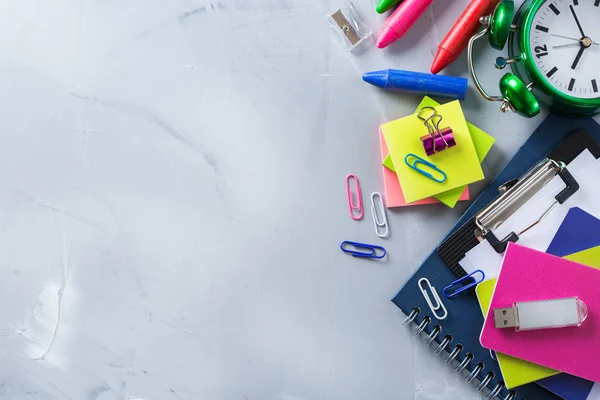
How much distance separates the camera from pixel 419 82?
1.12 m

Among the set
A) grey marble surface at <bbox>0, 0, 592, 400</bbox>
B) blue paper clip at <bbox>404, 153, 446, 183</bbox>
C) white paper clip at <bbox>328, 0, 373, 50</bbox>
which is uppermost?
white paper clip at <bbox>328, 0, 373, 50</bbox>

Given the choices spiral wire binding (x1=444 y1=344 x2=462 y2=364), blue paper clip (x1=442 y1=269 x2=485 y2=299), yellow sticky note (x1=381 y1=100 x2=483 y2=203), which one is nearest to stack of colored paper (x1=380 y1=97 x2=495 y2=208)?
yellow sticky note (x1=381 y1=100 x2=483 y2=203)

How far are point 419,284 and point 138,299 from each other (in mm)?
505

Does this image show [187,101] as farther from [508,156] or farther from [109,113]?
[508,156]

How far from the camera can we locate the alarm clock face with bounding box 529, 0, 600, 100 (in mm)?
1068

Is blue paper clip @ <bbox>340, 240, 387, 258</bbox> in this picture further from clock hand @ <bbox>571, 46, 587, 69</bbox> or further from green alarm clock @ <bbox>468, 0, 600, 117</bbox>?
clock hand @ <bbox>571, 46, 587, 69</bbox>

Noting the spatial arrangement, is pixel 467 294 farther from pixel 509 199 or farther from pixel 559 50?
pixel 559 50

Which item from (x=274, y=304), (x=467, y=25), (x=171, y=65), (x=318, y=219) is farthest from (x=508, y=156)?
(x=171, y=65)

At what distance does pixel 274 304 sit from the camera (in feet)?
3.75

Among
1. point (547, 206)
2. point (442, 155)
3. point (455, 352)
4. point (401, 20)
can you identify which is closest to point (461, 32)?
point (401, 20)

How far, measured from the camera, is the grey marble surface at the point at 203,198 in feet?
3.76

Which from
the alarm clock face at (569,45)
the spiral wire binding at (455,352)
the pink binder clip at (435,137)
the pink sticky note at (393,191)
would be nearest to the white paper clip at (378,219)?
the pink sticky note at (393,191)

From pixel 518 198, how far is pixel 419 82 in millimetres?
264

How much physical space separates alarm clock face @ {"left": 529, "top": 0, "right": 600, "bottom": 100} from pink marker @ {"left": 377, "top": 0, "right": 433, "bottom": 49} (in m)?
0.19
